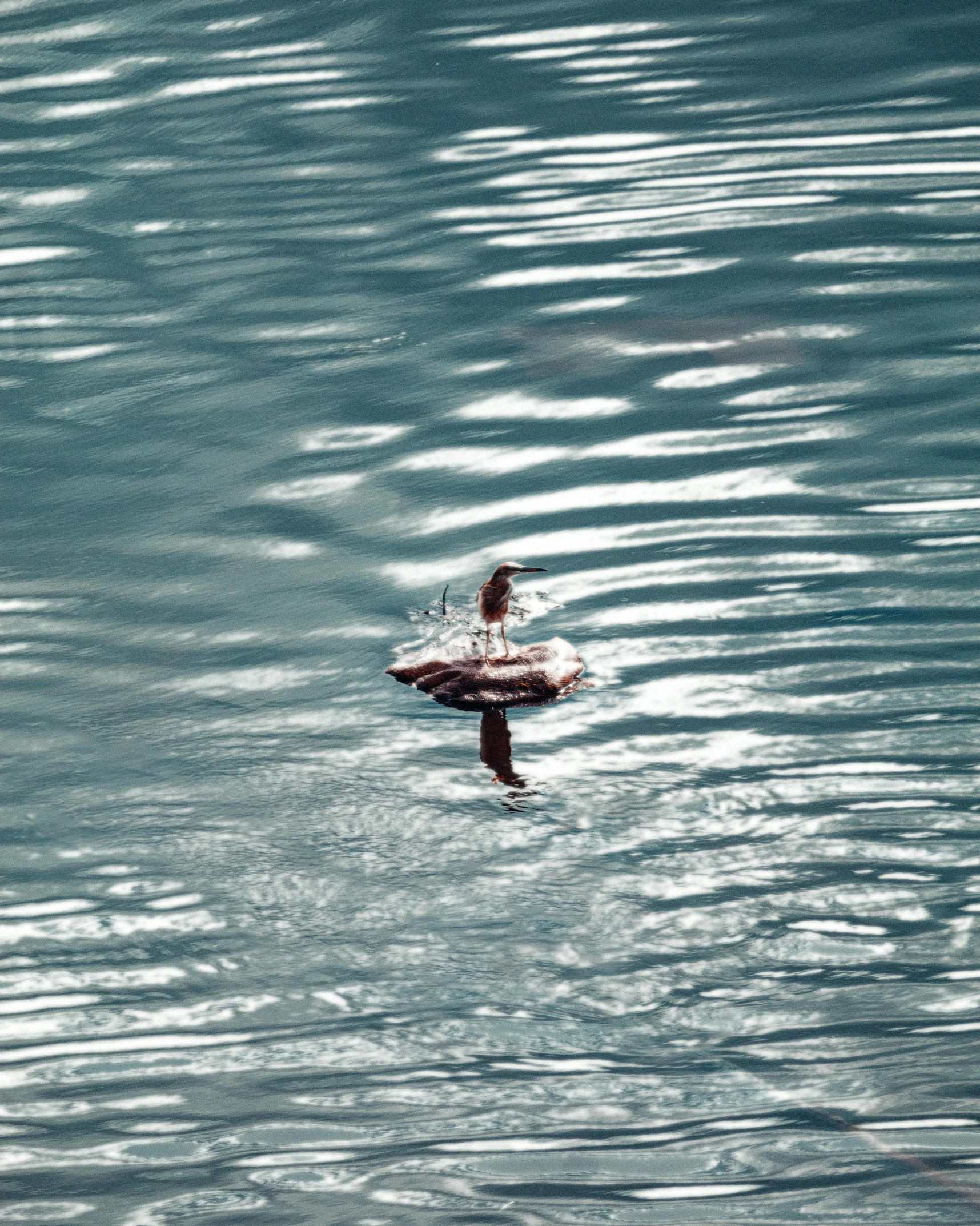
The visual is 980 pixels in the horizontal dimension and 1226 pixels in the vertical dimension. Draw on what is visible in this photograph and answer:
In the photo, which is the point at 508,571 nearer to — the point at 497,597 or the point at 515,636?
the point at 497,597

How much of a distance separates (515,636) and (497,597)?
24 centimetres

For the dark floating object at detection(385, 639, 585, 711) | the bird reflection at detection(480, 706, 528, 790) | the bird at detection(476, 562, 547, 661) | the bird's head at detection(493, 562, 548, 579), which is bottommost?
the bird reflection at detection(480, 706, 528, 790)

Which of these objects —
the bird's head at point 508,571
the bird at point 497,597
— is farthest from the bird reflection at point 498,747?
the bird's head at point 508,571

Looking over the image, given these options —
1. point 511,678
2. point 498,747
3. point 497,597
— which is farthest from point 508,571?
point 498,747

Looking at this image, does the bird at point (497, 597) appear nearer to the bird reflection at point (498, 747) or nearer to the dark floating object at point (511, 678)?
the dark floating object at point (511, 678)

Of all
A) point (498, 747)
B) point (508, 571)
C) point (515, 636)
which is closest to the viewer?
point (498, 747)

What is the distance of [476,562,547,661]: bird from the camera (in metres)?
4.41

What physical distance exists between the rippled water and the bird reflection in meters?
0.02

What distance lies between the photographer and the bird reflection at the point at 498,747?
4.10 meters

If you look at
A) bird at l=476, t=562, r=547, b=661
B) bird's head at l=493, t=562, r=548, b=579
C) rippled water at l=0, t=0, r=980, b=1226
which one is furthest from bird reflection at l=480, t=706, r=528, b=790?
bird's head at l=493, t=562, r=548, b=579

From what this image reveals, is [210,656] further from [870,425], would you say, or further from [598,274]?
[598,274]

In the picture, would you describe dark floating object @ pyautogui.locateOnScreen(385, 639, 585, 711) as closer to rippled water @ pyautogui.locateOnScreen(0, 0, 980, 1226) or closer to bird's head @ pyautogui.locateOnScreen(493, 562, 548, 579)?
rippled water @ pyautogui.locateOnScreen(0, 0, 980, 1226)

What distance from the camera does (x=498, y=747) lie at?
4.25 m

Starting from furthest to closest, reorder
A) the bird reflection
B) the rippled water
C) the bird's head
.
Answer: the bird's head, the bird reflection, the rippled water
